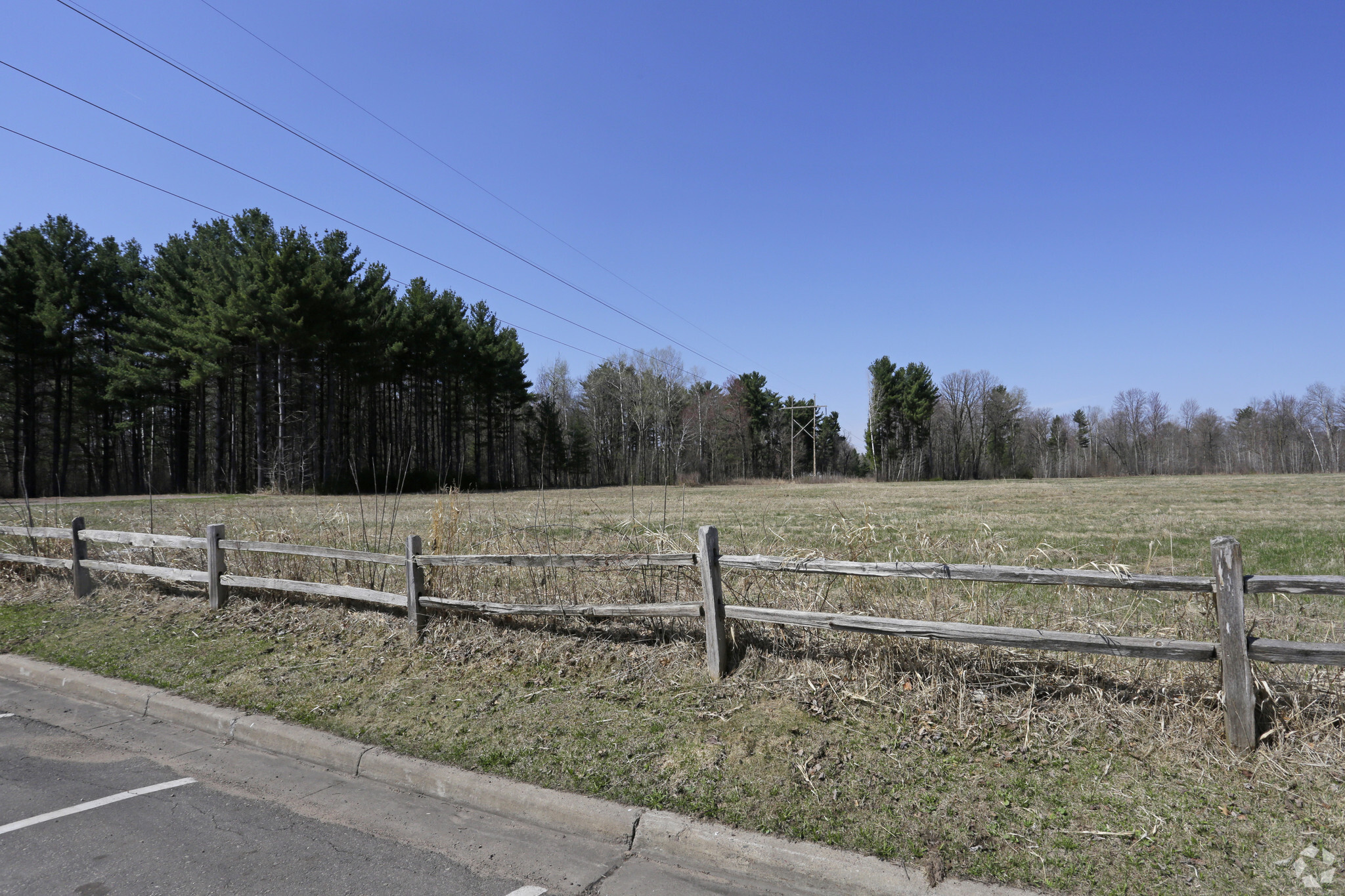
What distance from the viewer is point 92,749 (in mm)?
5246

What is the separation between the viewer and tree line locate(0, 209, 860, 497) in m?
35.7

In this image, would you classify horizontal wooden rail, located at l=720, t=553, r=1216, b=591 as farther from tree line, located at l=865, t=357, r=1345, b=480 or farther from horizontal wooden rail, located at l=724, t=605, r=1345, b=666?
tree line, located at l=865, t=357, r=1345, b=480

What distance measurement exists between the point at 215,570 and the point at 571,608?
5026mm

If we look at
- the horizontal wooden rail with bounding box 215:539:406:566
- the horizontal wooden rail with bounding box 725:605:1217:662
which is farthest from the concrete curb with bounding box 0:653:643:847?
the horizontal wooden rail with bounding box 725:605:1217:662

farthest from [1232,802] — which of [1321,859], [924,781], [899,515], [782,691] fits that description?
[899,515]

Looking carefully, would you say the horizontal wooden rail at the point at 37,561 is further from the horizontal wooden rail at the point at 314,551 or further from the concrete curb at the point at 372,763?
the concrete curb at the point at 372,763

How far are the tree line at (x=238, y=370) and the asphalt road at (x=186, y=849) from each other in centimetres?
2335

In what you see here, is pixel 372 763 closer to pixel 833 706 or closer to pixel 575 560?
pixel 575 560

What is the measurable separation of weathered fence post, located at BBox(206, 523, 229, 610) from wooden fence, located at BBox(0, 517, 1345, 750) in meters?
0.01

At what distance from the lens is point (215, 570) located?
330 inches

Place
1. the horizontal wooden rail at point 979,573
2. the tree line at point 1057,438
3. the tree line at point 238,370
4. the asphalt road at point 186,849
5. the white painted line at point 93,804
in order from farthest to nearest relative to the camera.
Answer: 1. the tree line at point 1057,438
2. the tree line at point 238,370
3. the horizontal wooden rail at point 979,573
4. the white painted line at point 93,804
5. the asphalt road at point 186,849

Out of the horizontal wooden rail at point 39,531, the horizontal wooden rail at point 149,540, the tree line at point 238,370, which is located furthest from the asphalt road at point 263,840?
the tree line at point 238,370

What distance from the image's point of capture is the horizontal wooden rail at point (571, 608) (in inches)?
227

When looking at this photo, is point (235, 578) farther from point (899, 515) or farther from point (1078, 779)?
point (899, 515)
